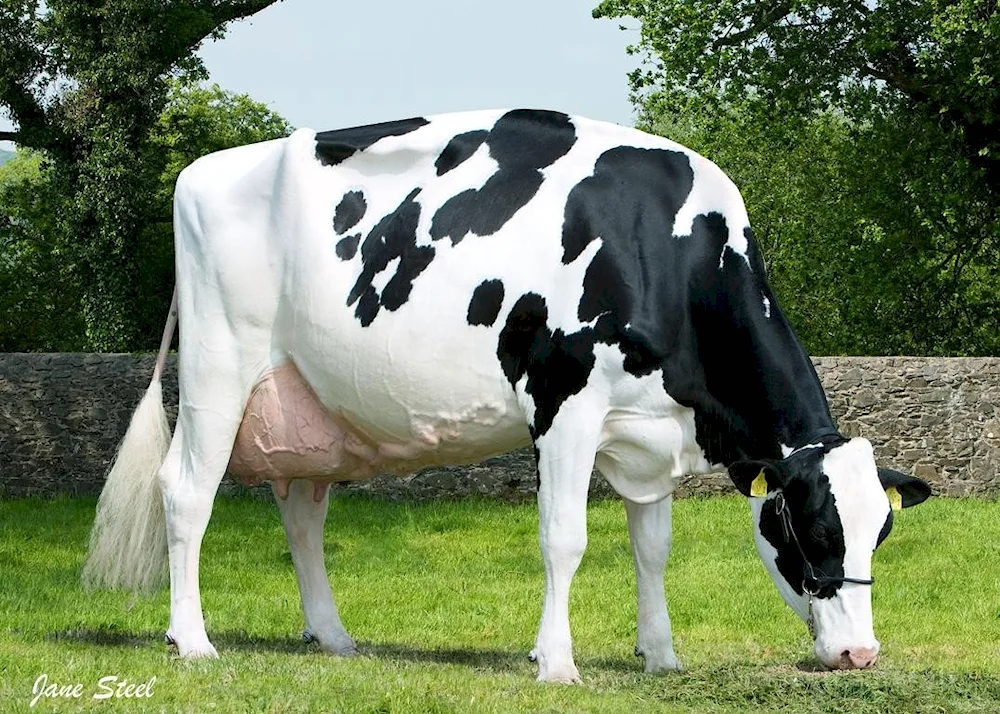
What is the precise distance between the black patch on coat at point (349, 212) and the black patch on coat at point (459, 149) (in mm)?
450

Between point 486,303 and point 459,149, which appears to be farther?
point 459,149

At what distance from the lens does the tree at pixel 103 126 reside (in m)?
27.6

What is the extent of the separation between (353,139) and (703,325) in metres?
2.28

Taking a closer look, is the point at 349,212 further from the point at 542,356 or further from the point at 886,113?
the point at 886,113

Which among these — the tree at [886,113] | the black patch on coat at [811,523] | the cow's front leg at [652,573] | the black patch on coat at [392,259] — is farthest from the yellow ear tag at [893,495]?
the tree at [886,113]

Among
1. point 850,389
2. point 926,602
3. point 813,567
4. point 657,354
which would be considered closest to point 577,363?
point 657,354

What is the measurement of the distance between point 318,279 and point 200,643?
199 centimetres

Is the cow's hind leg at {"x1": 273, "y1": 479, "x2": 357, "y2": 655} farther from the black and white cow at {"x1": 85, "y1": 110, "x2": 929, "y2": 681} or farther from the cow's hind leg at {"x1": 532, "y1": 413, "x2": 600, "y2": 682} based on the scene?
the cow's hind leg at {"x1": 532, "y1": 413, "x2": 600, "y2": 682}

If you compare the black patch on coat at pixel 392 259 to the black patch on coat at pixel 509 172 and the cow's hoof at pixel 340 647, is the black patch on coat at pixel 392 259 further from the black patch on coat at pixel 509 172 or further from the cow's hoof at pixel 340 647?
the cow's hoof at pixel 340 647

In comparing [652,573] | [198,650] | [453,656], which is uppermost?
[652,573]

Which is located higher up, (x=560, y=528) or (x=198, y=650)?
(x=560, y=528)

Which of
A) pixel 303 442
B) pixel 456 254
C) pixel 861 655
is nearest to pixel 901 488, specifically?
pixel 861 655

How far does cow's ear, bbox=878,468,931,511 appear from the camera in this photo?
6.51m

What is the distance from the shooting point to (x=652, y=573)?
288 inches
